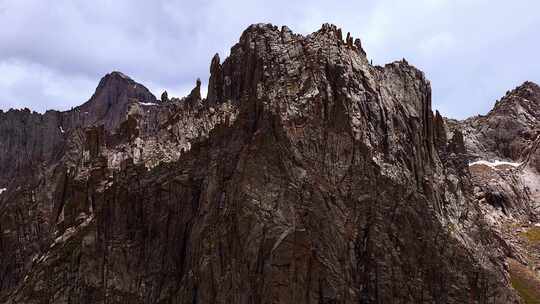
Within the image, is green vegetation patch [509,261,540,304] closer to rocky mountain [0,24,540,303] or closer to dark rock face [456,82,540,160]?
rocky mountain [0,24,540,303]

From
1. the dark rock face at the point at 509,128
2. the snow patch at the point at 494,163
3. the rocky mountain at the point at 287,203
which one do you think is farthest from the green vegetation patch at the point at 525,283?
the dark rock face at the point at 509,128

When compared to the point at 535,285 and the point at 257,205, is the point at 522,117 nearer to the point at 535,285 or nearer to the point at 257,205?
the point at 535,285

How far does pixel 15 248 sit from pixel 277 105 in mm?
98624

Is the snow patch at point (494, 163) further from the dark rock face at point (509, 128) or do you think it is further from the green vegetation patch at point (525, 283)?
the green vegetation patch at point (525, 283)

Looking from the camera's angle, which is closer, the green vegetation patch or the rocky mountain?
the rocky mountain

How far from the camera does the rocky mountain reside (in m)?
80.1

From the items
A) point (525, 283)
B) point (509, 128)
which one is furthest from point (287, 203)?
point (509, 128)

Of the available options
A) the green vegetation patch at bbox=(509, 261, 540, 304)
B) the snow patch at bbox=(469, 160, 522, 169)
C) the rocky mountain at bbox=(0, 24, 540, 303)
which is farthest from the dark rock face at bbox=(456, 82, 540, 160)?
the rocky mountain at bbox=(0, 24, 540, 303)

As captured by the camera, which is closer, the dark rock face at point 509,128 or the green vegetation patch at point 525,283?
the green vegetation patch at point 525,283

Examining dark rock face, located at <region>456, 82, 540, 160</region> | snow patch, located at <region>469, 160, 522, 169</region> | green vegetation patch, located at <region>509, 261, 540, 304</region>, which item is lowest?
green vegetation patch, located at <region>509, 261, 540, 304</region>

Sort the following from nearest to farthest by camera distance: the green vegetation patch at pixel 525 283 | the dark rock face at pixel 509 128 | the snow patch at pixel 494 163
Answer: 1. the green vegetation patch at pixel 525 283
2. the snow patch at pixel 494 163
3. the dark rock face at pixel 509 128

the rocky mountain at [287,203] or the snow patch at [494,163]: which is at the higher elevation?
the snow patch at [494,163]

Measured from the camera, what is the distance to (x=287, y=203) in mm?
80812

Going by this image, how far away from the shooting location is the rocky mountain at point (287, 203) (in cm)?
8012
